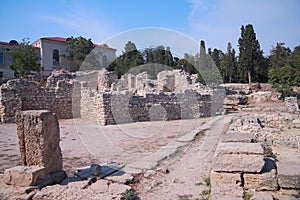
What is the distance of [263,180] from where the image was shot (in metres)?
3.87

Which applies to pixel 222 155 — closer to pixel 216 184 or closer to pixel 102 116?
pixel 216 184

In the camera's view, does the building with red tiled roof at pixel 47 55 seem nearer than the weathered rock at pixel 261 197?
No

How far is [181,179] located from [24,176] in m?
2.60

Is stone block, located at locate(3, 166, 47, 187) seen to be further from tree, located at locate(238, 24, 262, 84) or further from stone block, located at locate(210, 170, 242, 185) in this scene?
tree, located at locate(238, 24, 262, 84)

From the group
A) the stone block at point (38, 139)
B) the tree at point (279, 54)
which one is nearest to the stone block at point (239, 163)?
the stone block at point (38, 139)

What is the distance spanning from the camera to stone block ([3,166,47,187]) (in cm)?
384

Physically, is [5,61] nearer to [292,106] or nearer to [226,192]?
[292,106]

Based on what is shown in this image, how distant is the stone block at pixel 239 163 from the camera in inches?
154

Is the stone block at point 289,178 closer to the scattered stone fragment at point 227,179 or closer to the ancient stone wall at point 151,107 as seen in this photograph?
the scattered stone fragment at point 227,179

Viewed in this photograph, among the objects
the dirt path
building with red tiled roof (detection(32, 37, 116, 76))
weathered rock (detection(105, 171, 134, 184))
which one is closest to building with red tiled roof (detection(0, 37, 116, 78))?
building with red tiled roof (detection(32, 37, 116, 76))

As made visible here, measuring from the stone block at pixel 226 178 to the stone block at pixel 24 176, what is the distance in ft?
8.88

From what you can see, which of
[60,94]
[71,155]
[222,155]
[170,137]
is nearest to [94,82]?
[60,94]

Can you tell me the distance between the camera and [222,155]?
165 inches

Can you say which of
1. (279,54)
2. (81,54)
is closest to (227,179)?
(81,54)
